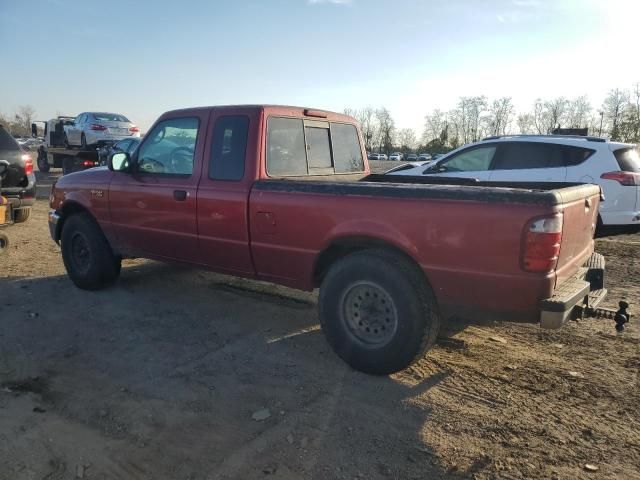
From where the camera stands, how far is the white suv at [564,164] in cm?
720

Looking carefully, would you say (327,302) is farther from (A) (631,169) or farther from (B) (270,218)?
(A) (631,169)

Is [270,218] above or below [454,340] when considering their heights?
above

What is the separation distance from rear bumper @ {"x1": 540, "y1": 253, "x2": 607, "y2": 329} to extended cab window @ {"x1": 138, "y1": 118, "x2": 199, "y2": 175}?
3319mm

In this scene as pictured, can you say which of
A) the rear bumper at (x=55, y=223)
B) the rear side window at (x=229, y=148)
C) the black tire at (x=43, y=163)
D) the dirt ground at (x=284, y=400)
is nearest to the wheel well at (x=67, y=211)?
the rear bumper at (x=55, y=223)

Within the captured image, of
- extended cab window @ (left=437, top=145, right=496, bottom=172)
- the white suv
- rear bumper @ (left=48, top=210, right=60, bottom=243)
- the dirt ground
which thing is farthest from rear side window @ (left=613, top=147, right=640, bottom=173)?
rear bumper @ (left=48, top=210, right=60, bottom=243)

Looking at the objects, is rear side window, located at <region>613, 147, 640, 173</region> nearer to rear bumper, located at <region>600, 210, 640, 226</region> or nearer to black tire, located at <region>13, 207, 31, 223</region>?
rear bumper, located at <region>600, 210, 640, 226</region>

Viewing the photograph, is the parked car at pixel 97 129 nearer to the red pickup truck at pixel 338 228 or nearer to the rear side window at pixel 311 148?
the red pickup truck at pixel 338 228

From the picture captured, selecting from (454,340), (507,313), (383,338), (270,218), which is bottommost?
(454,340)

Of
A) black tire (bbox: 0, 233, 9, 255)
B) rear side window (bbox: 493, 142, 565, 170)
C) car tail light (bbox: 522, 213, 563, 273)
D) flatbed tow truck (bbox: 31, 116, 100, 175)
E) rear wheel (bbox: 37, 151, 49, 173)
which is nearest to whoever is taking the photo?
car tail light (bbox: 522, 213, 563, 273)

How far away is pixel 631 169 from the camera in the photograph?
7.32m

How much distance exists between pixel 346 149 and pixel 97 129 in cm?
1645

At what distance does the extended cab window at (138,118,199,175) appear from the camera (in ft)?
16.2

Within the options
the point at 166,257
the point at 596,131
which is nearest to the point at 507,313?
the point at 166,257

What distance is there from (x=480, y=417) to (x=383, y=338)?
2.77 feet
